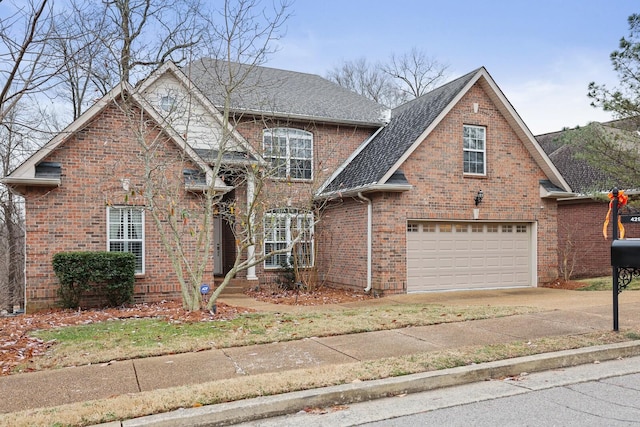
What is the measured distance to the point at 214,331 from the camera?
863 cm

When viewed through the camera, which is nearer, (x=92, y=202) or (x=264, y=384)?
(x=264, y=384)

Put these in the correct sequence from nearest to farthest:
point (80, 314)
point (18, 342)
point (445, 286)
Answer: point (18, 342) < point (80, 314) < point (445, 286)

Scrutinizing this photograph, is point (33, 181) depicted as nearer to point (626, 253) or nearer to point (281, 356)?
point (281, 356)

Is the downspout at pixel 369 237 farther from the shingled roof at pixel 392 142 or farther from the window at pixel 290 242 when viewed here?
the window at pixel 290 242

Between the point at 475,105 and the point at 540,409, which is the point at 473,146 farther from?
the point at 540,409

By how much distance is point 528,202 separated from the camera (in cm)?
1636

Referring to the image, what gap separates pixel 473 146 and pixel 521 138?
5.54 ft

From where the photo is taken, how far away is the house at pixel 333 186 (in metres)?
12.9

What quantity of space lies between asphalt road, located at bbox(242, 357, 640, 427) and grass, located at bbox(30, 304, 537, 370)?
9.14ft

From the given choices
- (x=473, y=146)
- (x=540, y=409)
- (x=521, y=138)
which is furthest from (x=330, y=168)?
(x=540, y=409)

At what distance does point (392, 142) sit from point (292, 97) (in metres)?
4.23

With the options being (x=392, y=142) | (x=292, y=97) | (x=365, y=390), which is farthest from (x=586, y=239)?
(x=365, y=390)

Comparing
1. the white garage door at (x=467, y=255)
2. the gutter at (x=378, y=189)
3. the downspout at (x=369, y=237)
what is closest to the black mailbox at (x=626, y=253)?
the gutter at (x=378, y=189)

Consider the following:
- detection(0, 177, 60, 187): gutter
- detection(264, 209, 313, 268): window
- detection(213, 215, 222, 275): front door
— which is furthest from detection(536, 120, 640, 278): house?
detection(0, 177, 60, 187): gutter
